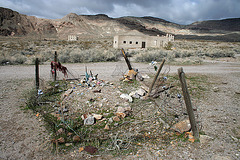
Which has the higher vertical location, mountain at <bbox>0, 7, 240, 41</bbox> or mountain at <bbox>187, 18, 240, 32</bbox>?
mountain at <bbox>187, 18, 240, 32</bbox>

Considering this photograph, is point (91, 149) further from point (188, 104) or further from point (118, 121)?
point (188, 104)

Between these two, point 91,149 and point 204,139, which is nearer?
point 91,149

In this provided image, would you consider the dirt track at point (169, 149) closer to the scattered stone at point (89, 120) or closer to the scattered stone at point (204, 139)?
the scattered stone at point (204, 139)

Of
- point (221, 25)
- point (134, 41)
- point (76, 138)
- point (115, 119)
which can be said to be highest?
point (221, 25)

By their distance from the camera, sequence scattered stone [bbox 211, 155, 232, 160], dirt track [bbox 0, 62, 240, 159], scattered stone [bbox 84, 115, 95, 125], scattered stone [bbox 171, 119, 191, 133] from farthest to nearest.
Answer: scattered stone [bbox 84, 115, 95, 125] → scattered stone [bbox 171, 119, 191, 133] → dirt track [bbox 0, 62, 240, 159] → scattered stone [bbox 211, 155, 232, 160]

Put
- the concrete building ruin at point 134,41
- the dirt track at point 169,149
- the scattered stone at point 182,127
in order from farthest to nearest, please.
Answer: the concrete building ruin at point 134,41 → the scattered stone at point 182,127 → the dirt track at point 169,149

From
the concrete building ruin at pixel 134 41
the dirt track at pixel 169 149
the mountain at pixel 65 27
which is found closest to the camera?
the dirt track at pixel 169 149

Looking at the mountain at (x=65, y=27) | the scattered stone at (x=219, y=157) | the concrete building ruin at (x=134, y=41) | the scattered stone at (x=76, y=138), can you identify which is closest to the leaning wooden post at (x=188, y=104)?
the scattered stone at (x=219, y=157)

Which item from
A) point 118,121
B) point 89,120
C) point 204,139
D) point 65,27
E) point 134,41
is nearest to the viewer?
point 204,139

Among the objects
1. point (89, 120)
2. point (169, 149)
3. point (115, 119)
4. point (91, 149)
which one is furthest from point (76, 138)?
point (169, 149)

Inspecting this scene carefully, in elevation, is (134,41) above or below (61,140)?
above

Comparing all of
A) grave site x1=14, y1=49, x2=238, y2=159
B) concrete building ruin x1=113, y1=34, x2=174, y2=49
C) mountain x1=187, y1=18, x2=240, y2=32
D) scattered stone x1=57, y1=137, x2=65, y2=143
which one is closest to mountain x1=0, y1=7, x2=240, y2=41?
mountain x1=187, y1=18, x2=240, y2=32

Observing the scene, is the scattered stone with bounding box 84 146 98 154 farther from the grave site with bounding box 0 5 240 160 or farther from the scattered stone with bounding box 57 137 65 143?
the scattered stone with bounding box 57 137 65 143

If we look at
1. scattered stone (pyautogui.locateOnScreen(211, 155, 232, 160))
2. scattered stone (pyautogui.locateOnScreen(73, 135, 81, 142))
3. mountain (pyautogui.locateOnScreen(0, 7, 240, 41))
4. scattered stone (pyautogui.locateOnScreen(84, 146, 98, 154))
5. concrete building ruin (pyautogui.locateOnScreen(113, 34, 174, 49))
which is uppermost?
mountain (pyautogui.locateOnScreen(0, 7, 240, 41))
